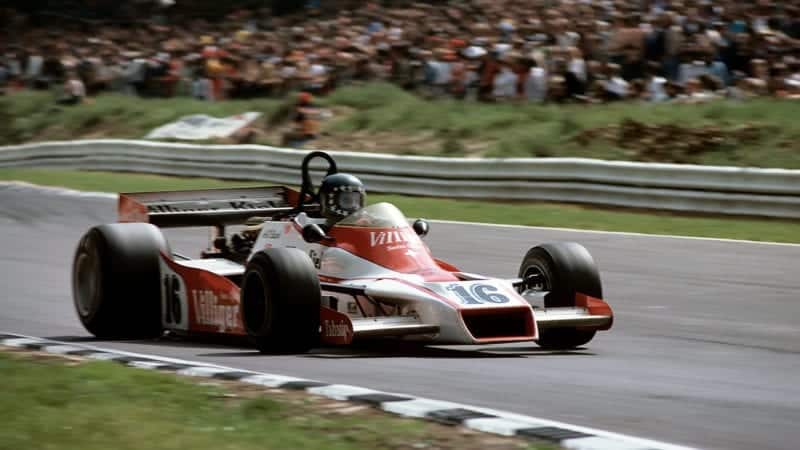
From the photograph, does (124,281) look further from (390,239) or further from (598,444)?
(598,444)

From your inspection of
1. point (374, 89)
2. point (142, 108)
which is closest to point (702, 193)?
point (374, 89)

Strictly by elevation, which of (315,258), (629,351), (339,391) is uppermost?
(315,258)

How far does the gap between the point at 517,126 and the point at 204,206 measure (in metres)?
10.0

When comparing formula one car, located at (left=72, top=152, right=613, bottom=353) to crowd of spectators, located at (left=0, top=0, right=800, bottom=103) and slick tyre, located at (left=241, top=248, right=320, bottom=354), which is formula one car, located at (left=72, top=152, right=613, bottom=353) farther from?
crowd of spectators, located at (left=0, top=0, right=800, bottom=103)

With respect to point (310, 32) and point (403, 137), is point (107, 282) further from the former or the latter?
point (310, 32)

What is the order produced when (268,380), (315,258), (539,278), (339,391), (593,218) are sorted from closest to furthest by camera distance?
(339,391), (268,380), (539,278), (315,258), (593,218)

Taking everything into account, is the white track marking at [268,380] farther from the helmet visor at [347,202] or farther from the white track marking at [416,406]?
the helmet visor at [347,202]

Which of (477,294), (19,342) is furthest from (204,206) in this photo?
(477,294)

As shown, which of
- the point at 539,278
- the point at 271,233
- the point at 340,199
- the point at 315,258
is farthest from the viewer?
the point at 271,233

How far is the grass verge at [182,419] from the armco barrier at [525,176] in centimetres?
970

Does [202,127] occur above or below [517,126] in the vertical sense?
below

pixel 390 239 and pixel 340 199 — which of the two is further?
pixel 340 199

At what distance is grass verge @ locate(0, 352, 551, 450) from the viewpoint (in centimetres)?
539

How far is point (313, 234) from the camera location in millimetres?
9047
